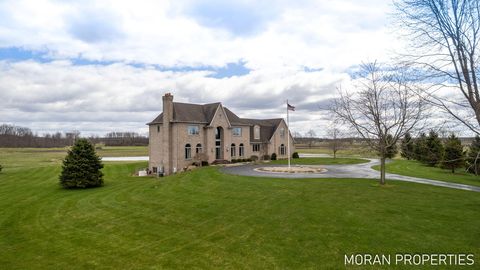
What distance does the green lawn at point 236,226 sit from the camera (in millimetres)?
10375

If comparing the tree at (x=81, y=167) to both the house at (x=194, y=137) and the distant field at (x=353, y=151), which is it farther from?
the distant field at (x=353, y=151)

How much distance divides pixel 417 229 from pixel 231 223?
750cm

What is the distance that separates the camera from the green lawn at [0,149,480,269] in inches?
408

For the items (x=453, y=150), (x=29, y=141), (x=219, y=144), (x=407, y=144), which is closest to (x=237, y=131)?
(x=219, y=144)

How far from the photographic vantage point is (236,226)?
44.1 feet

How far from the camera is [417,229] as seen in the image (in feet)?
41.0

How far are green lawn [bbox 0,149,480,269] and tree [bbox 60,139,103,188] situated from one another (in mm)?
4538

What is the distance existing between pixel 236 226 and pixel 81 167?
1985 cm

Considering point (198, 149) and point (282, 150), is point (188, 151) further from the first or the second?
point (282, 150)

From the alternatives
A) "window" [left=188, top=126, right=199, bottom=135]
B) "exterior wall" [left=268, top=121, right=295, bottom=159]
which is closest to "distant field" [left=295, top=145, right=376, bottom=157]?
"exterior wall" [left=268, top=121, right=295, bottom=159]

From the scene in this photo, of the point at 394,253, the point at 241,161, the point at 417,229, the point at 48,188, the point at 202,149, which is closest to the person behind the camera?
the point at 394,253

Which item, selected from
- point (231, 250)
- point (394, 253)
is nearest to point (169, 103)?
point (231, 250)

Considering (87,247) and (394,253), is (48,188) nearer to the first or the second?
(87,247)

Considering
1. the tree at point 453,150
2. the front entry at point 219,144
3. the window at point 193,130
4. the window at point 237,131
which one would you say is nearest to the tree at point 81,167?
the window at point 193,130
